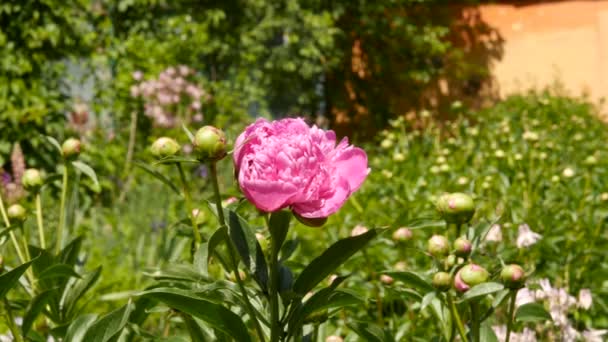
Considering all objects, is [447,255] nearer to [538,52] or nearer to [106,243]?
[106,243]

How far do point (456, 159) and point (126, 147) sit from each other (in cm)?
248

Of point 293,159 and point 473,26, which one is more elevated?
point 293,159

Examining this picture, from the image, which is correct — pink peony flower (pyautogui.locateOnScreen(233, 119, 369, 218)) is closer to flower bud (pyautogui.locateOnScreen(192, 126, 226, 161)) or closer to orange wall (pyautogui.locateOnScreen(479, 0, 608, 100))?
flower bud (pyautogui.locateOnScreen(192, 126, 226, 161))

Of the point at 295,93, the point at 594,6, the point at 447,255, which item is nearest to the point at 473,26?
the point at 594,6

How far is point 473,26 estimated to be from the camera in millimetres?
6859

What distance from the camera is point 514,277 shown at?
78cm

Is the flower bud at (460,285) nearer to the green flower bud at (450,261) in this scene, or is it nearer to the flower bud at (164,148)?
the green flower bud at (450,261)

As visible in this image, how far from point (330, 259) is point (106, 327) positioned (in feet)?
0.84

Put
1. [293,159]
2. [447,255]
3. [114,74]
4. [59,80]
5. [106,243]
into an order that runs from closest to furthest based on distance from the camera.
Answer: [293,159] < [447,255] < [106,243] < [59,80] < [114,74]

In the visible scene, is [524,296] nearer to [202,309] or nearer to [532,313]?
[532,313]

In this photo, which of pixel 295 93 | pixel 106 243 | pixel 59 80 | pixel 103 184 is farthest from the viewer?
pixel 295 93

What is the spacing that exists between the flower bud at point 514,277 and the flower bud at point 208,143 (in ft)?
1.17

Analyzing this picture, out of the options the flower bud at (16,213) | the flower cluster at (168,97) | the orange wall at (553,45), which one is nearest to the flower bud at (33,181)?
the flower bud at (16,213)

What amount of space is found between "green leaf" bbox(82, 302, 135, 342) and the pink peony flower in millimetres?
220
